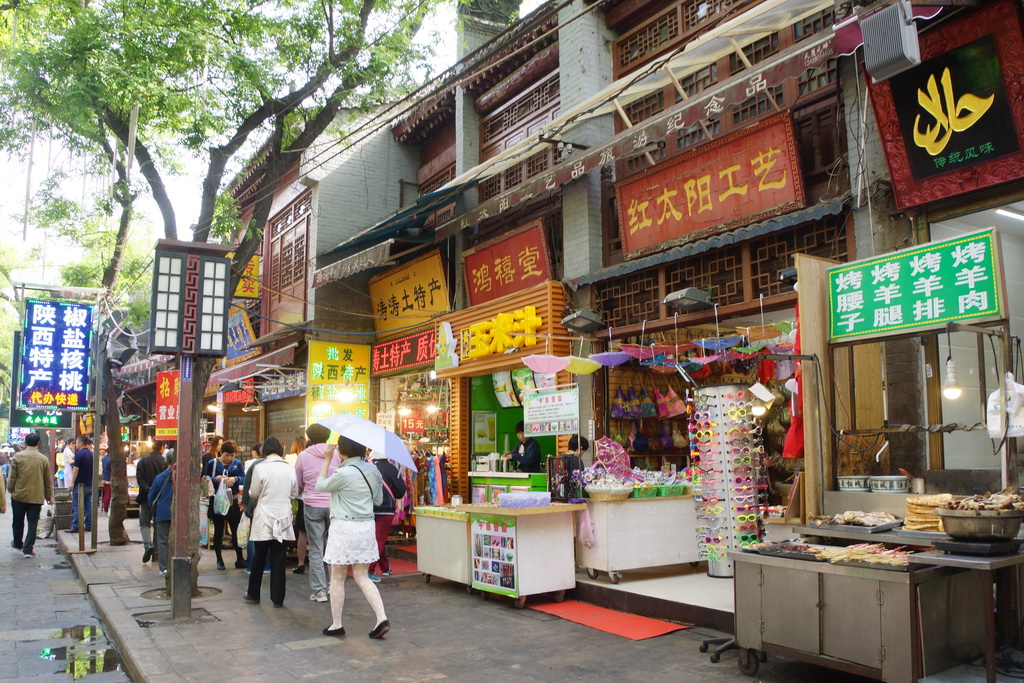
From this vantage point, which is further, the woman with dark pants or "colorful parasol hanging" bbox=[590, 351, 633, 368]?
the woman with dark pants

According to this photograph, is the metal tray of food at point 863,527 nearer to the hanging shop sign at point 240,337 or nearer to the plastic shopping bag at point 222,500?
the plastic shopping bag at point 222,500

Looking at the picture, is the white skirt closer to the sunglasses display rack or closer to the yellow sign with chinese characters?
the sunglasses display rack

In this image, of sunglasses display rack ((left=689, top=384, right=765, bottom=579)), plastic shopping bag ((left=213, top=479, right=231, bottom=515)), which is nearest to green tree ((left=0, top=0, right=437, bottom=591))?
plastic shopping bag ((left=213, top=479, right=231, bottom=515))

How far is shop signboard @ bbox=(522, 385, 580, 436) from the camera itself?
1061 centimetres

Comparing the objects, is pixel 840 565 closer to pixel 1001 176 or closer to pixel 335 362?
pixel 1001 176

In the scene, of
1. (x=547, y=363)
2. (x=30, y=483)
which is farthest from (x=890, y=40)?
(x=30, y=483)

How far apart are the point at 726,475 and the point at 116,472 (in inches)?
425

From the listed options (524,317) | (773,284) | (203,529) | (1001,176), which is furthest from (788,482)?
(203,529)

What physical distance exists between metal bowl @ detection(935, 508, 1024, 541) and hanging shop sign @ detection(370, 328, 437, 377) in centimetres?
1094

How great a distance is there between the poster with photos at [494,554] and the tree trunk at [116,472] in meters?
8.11

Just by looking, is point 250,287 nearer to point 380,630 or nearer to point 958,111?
point 380,630

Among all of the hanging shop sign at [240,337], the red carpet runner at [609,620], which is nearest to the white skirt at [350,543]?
the red carpet runner at [609,620]

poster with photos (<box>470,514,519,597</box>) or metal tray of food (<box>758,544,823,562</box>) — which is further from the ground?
metal tray of food (<box>758,544,823,562</box>)

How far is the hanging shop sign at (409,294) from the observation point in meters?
15.4
